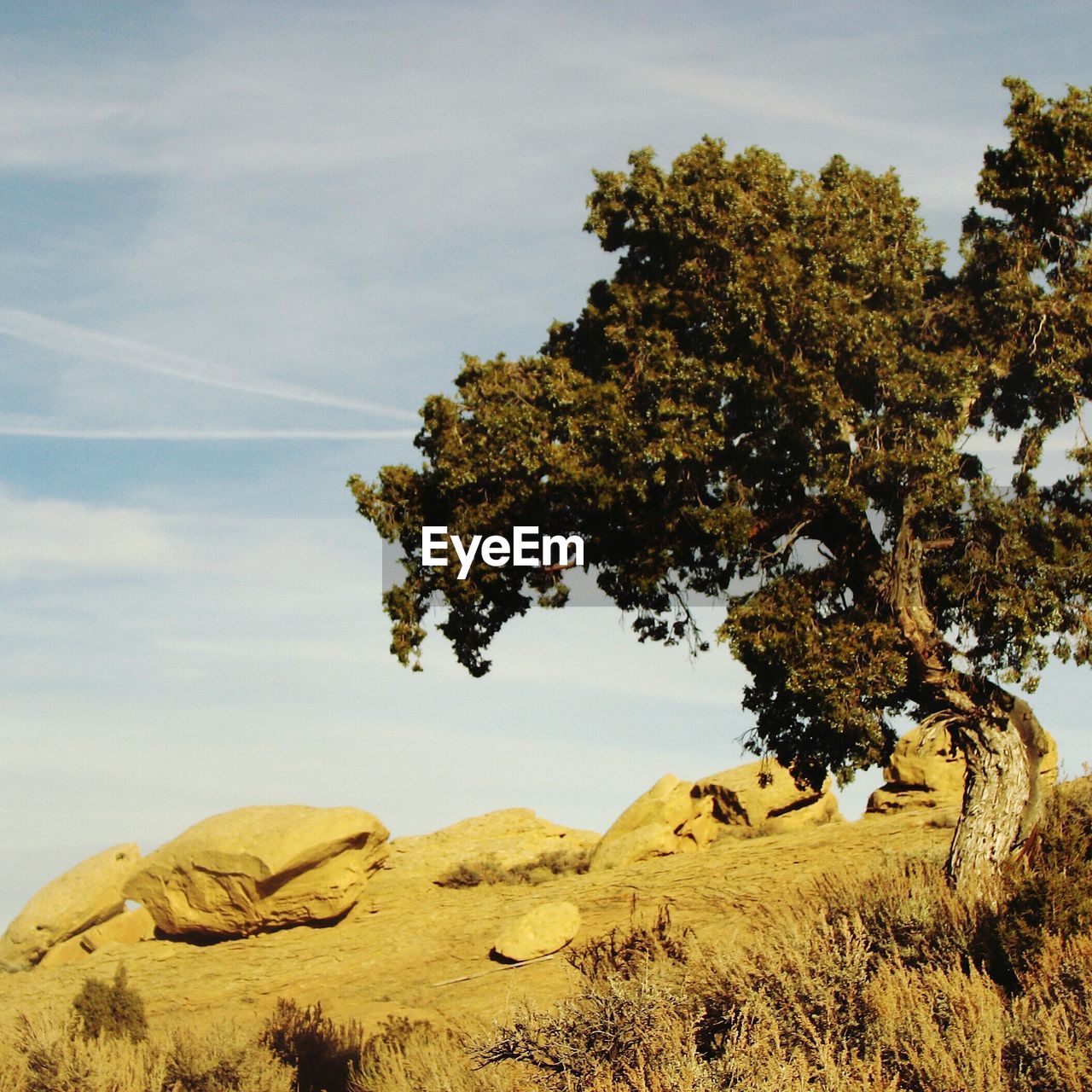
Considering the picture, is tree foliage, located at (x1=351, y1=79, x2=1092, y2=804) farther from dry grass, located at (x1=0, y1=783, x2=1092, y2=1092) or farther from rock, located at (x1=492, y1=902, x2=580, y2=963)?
rock, located at (x1=492, y1=902, x2=580, y2=963)

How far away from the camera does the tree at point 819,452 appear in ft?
66.9

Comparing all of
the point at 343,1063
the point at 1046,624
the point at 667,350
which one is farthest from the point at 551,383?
the point at 343,1063

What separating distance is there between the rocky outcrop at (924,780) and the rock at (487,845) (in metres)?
10.7

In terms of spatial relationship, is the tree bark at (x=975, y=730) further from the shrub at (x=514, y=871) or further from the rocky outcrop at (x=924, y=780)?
the shrub at (x=514, y=871)

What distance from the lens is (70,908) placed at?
1640 inches

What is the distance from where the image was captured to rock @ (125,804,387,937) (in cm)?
3622

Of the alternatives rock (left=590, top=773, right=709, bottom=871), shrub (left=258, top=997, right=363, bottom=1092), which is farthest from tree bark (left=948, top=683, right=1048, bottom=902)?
rock (left=590, top=773, right=709, bottom=871)

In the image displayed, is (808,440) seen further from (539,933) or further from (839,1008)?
(539,933)

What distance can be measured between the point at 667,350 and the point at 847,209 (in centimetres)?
454

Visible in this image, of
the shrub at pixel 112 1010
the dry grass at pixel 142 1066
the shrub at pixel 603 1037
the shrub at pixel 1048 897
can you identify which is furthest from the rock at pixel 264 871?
the shrub at pixel 603 1037

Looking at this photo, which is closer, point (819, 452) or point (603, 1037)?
point (603, 1037)

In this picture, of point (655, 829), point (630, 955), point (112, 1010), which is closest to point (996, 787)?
point (630, 955)

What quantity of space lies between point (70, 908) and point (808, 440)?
32807 millimetres

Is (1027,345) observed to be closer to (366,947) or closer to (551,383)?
(551,383)
